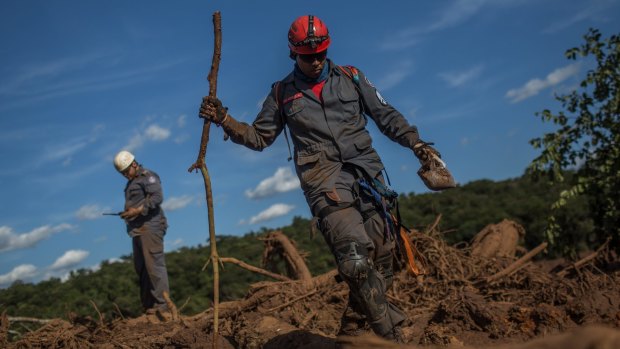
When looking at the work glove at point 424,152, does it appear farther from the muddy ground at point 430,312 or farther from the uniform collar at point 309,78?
the muddy ground at point 430,312

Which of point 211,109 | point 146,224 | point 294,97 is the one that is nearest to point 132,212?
point 146,224

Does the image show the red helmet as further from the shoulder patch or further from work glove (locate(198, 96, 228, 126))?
work glove (locate(198, 96, 228, 126))

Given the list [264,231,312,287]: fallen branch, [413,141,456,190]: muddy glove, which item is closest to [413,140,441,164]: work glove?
[413,141,456,190]: muddy glove

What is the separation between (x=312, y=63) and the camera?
468cm

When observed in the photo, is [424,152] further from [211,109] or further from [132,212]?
[132,212]

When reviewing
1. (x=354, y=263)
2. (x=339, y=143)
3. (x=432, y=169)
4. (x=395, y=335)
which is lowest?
(x=395, y=335)

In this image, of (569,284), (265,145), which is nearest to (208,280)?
(569,284)

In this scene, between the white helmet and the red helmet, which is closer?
the red helmet

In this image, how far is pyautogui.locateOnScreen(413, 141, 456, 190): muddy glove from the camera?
4.50 meters

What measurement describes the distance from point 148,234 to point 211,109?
4697 mm

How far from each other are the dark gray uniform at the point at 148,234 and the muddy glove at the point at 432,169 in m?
5.05

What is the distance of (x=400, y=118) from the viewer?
16.0 ft

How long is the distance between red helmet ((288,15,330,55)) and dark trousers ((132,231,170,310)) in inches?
198

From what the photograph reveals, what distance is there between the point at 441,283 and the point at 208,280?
22.3 feet
